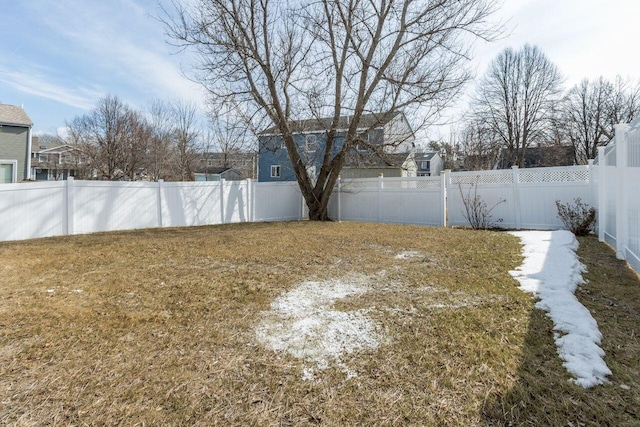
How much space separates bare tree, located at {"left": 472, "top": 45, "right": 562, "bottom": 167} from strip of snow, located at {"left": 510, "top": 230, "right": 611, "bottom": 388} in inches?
756

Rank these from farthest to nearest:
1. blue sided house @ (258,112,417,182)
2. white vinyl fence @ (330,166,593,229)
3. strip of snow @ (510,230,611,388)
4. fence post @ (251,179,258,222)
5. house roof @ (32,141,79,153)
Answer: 1. house roof @ (32,141,79,153)
2. fence post @ (251,179,258,222)
3. blue sided house @ (258,112,417,182)
4. white vinyl fence @ (330,166,593,229)
5. strip of snow @ (510,230,611,388)

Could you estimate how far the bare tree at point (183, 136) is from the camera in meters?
25.2

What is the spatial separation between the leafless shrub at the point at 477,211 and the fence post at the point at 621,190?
4.53 meters

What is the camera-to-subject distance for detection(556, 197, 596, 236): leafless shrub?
7.25 metres

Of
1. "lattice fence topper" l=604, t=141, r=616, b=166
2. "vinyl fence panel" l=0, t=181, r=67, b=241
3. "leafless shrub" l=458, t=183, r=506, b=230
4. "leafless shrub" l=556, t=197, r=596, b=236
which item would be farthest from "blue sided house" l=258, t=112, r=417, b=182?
"vinyl fence panel" l=0, t=181, r=67, b=241

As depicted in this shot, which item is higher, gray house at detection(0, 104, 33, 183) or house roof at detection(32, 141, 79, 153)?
house roof at detection(32, 141, 79, 153)

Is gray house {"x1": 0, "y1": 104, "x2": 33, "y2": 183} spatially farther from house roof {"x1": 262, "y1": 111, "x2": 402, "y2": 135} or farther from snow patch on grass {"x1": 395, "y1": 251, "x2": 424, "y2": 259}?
snow patch on grass {"x1": 395, "y1": 251, "x2": 424, "y2": 259}

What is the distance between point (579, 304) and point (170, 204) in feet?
30.7

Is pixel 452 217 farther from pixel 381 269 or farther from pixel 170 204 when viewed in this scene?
pixel 170 204

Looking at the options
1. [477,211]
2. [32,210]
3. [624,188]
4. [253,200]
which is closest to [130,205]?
[32,210]

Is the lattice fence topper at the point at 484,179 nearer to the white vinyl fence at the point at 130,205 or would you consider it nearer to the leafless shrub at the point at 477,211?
the leafless shrub at the point at 477,211

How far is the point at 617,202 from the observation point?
463cm

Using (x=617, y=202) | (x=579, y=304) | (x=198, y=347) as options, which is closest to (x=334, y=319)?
(x=198, y=347)

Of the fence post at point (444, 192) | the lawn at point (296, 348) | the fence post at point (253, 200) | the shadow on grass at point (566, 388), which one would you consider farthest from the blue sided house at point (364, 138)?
the shadow on grass at point (566, 388)
